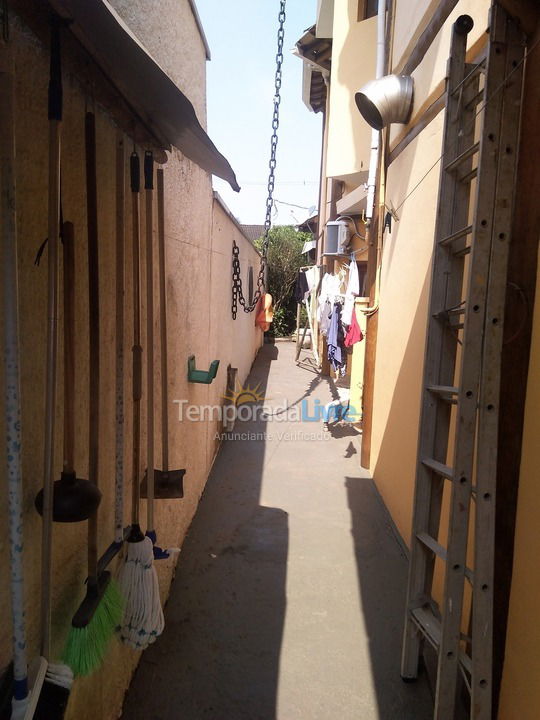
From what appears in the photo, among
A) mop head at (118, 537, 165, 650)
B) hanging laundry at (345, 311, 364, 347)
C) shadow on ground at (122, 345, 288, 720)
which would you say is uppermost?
hanging laundry at (345, 311, 364, 347)

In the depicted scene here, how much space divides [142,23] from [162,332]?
4.19 ft

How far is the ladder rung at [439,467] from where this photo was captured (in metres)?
1.74

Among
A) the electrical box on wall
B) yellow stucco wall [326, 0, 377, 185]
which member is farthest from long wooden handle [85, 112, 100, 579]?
the electrical box on wall

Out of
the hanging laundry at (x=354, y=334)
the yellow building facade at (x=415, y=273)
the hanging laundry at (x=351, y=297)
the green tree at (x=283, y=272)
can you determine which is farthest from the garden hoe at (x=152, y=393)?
the green tree at (x=283, y=272)

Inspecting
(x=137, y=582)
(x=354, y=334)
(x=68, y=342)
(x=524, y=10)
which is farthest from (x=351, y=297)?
(x=68, y=342)

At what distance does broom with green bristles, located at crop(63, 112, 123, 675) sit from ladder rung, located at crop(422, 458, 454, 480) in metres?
1.25

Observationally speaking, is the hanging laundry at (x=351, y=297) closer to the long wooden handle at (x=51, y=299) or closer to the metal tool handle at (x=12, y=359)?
the long wooden handle at (x=51, y=299)

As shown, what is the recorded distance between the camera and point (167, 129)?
5.49 feet

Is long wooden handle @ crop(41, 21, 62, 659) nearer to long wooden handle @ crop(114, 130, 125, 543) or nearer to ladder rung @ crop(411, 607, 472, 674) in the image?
long wooden handle @ crop(114, 130, 125, 543)

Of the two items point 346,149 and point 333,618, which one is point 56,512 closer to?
point 333,618

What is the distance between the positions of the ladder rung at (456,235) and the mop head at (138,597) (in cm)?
168

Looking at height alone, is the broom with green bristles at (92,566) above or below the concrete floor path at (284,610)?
above

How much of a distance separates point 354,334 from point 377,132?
7.85ft

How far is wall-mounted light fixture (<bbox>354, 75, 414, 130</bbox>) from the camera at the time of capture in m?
3.49
